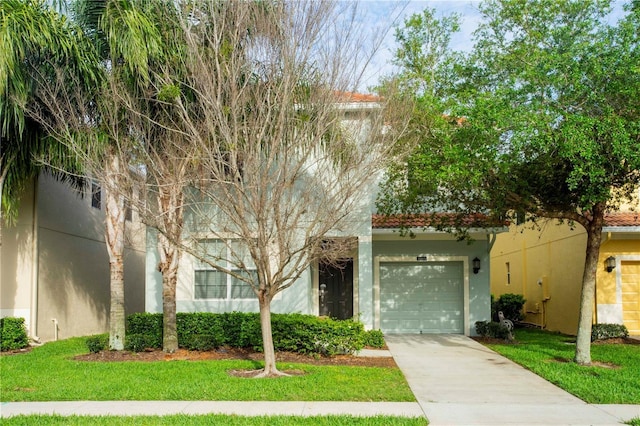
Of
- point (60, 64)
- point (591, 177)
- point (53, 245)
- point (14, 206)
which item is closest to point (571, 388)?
point (591, 177)

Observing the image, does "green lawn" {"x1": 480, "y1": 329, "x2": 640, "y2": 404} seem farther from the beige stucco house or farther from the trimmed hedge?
the beige stucco house

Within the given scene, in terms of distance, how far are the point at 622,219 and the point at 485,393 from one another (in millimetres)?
9575

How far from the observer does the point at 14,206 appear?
14.8 metres

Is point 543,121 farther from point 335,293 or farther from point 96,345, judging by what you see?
point 96,345

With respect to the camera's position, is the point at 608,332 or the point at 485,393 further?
the point at 608,332

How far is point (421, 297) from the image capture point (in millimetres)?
18031

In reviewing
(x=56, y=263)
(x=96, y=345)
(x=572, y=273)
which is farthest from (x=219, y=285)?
(x=572, y=273)

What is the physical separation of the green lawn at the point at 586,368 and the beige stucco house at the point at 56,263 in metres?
9.71

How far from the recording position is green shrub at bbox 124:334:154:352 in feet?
44.4

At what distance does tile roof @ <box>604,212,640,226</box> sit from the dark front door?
725 centimetres

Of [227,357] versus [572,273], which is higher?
[572,273]

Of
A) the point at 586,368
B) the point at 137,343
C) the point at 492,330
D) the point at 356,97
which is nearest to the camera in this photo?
the point at 356,97

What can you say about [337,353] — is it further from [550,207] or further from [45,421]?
[45,421]

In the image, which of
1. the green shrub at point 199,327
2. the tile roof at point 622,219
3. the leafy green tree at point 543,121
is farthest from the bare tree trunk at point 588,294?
the green shrub at point 199,327
